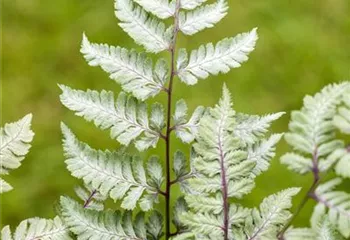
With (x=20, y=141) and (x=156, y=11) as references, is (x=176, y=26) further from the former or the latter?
(x=20, y=141)

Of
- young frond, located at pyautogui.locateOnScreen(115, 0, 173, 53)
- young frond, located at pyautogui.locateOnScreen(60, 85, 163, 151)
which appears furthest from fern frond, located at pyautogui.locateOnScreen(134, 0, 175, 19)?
young frond, located at pyautogui.locateOnScreen(60, 85, 163, 151)

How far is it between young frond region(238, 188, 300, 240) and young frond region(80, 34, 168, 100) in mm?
251

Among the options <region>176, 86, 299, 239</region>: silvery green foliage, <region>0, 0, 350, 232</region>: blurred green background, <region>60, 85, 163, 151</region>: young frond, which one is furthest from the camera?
<region>0, 0, 350, 232</region>: blurred green background

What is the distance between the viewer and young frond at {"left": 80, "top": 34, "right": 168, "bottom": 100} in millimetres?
958

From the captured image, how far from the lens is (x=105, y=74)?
119 inches

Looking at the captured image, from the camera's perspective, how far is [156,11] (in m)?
0.96

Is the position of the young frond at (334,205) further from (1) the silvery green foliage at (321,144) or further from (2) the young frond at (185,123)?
(2) the young frond at (185,123)

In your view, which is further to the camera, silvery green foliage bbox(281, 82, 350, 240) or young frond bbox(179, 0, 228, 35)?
young frond bbox(179, 0, 228, 35)

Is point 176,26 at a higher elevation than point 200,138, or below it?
higher

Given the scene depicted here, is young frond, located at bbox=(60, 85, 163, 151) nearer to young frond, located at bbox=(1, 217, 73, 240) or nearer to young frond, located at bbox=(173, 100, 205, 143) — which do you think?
young frond, located at bbox=(173, 100, 205, 143)

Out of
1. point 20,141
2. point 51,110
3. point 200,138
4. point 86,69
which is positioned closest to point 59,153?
point 51,110

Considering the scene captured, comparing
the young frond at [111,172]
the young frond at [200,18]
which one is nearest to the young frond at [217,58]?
the young frond at [200,18]

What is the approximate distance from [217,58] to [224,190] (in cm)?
23

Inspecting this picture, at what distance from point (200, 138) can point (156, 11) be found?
0.75 feet
